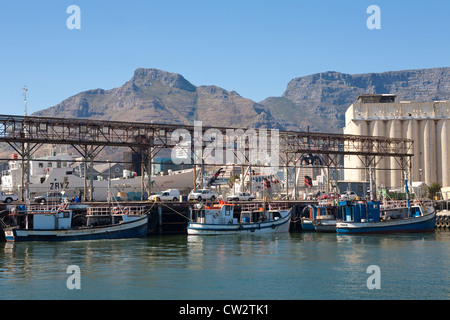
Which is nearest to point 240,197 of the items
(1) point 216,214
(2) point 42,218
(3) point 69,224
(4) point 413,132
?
(1) point 216,214

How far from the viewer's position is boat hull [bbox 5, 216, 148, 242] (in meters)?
49.5

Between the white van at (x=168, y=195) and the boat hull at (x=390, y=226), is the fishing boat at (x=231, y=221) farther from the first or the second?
the boat hull at (x=390, y=226)

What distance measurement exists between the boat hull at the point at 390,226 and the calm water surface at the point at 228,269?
24.5 ft

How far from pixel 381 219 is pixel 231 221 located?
18.3 meters

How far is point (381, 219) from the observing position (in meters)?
61.8

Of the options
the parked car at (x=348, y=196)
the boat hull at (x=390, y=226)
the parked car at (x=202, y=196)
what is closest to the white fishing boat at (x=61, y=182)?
the parked car at (x=202, y=196)

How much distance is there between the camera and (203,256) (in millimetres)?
40156

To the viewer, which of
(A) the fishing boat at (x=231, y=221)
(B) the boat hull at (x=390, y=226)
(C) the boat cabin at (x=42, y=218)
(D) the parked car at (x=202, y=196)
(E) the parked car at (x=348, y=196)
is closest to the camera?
(C) the boat cabin at (x=42, y=218)

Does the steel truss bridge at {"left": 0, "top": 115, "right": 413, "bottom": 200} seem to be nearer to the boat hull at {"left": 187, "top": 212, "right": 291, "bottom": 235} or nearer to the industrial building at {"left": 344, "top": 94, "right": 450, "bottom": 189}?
the boat hull at {"left": 187, "top": 212, "right": 291, "bottom": 235}

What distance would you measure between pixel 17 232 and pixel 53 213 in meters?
3.84

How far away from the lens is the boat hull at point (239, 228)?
57.2 meters

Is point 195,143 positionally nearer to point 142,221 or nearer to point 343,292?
point 142,221
